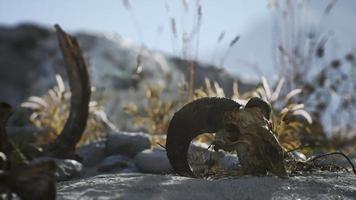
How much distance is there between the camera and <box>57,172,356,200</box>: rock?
2.07m

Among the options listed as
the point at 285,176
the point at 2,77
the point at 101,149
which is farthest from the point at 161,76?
the point at 285,176

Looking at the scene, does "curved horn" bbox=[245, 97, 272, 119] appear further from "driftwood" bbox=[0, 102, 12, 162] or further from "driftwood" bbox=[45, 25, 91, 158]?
"driftwood" bbox=[45, 25, 91, 158]

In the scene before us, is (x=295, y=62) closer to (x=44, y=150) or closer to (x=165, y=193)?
(x=44, y=150)

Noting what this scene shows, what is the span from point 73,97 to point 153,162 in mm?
838

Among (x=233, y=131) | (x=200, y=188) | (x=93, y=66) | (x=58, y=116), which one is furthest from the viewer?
(x=93, y=66)

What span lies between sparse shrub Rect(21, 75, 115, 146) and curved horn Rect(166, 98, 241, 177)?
237 centimetres

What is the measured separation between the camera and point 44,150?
154 inches

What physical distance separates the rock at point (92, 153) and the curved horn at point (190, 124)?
5.00ft

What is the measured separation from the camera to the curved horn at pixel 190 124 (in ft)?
9.01

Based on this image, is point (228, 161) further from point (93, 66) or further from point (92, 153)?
point (93, 66)

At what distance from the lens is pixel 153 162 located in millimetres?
3545

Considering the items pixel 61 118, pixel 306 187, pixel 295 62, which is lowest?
pixel 306 187

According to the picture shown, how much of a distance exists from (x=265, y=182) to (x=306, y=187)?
20 centimetres

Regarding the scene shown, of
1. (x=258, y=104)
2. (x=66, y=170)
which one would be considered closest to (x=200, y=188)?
(x=258, y=104)
